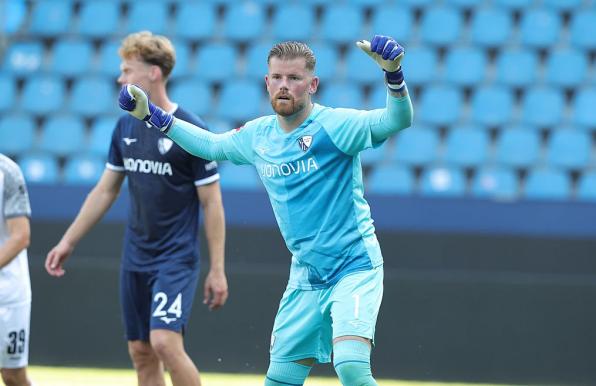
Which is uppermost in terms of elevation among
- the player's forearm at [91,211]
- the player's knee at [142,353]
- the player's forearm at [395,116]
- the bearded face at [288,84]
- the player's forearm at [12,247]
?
the bearded face at [288,84]

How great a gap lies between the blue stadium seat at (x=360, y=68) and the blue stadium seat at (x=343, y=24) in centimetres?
16

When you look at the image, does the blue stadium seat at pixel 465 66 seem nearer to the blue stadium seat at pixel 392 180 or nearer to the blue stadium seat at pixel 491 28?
the blue stadium seat at pixel 491 28

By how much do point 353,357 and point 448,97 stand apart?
790cm

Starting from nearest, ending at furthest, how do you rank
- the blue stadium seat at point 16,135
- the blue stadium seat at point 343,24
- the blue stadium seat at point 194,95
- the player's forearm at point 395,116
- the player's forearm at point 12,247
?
1. the player's forearm at point 395,116
2. the player's forearm at point 12,247
3. the blue stadium seat at point 16,135
4. the blue stadium seat at point 194,95
5. the blue stadium seat at point 343,24

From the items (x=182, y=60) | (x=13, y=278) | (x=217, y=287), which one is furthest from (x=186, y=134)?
(x=182, y=60)

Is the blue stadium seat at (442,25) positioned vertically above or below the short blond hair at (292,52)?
above

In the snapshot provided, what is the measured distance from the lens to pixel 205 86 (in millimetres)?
12828

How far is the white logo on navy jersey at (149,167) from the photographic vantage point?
6.29 m

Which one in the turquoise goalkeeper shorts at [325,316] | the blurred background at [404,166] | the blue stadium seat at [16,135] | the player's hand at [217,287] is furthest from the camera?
the blue stadium seat at [16,135]

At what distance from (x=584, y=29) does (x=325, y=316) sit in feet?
28.9

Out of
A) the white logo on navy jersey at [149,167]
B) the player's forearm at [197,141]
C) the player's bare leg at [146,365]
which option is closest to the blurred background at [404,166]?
the player's bare leg at [146,365]

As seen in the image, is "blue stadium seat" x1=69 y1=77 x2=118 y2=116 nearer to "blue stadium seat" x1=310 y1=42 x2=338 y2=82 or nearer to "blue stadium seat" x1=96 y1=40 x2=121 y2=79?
"blue stadium seat" x1=96 y1=40 x2=121 y2=79

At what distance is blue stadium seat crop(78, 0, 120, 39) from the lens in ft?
44.6

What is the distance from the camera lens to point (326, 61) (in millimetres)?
12867
